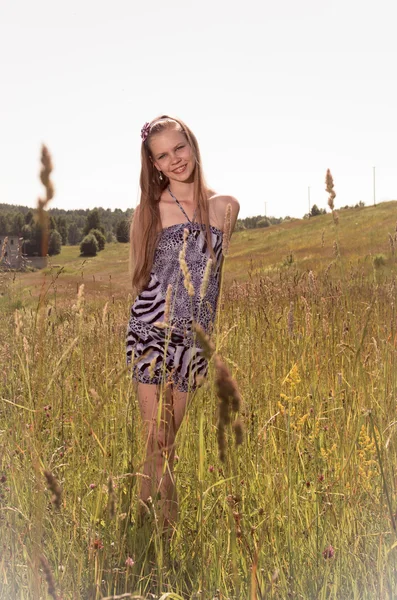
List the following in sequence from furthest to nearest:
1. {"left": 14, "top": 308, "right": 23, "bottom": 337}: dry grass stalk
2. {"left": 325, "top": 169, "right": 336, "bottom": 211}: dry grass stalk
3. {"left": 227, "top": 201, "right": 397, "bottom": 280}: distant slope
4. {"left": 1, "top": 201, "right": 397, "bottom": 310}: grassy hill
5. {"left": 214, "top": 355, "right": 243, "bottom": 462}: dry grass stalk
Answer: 1. {"left": 227, "top": 201, "right": 397, "bottom": 280}: distant slope
2. {"left": 1, "top": 201, "right": 397, "bottom": 310}: grassy hill
3. {"left": 325, "top": 169, "right": 336, "bottom": 211}: dry grass stalk
4. {"left": 14, "top": 308, "right": 23, "bottom": 337}: dry grass stalk
5. {"left": 214, "top": 355, "right": 243, "bottom": 462}: dry grass stalk

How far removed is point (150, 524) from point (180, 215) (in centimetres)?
149

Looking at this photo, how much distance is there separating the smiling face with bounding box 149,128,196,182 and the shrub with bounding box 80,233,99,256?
109 metres

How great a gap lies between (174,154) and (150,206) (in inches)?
11.0

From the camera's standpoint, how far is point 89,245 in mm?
111688

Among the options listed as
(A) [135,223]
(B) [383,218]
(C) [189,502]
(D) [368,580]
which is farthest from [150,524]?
(B) [383,218]

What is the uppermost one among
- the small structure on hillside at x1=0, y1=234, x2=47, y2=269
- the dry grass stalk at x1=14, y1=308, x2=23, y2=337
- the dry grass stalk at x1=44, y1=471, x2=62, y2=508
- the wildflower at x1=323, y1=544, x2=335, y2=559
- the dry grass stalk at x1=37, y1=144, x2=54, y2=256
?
the small structure on hillside at x1=0, y1=234, x2=47, y2=269

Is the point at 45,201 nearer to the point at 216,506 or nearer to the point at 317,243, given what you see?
the point at 216,506

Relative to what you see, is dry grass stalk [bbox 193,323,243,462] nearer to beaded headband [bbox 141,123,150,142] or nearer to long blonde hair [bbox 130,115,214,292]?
long blonde hair [bbox 130,115,214,292]

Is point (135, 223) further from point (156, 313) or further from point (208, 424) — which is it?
point (208, 424)

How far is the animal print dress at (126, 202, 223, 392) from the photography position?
109 inches

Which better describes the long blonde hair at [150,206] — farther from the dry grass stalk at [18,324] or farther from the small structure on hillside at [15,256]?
the dry grass stalk at [18,324]

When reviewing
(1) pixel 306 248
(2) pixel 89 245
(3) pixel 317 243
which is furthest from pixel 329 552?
(2) pixel 89 245

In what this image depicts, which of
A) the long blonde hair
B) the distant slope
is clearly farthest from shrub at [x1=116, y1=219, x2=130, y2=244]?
the distant slope

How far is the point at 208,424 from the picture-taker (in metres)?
2.79
